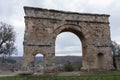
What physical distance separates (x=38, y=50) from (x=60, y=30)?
3.25 meters

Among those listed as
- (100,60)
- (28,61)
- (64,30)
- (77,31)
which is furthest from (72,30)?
(28,61)

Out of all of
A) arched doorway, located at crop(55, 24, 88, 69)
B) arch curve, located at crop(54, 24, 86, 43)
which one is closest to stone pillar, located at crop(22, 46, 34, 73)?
arch curve, located at crop(54, 24, 86, 43)

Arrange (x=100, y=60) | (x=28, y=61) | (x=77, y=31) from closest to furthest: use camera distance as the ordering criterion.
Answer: (x=28, y=61)
(x=77, y=31)
(x=100, y=60)

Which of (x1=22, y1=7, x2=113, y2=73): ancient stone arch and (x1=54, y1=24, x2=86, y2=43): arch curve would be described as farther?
(x1=54, y1=24, x2=86, y2=43): arch curve

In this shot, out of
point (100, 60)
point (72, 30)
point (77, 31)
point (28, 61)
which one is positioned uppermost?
point (72, 30)

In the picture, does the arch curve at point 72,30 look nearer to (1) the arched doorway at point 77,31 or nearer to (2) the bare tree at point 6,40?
(1) the arched doorway at point 77,31

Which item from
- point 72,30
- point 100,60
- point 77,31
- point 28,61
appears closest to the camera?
point 28,61

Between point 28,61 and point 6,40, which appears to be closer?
point 28,61

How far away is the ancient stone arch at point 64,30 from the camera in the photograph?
64.7 ft

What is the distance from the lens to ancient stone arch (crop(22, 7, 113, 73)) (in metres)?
19.7

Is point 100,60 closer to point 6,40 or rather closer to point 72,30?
point 72,30

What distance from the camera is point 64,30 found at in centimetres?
2223

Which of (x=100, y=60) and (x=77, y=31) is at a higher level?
(x=77, y=31)

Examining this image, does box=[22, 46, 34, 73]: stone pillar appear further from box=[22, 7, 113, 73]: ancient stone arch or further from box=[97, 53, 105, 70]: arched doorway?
box=[97, 53, 105, 70]: arched doorway
